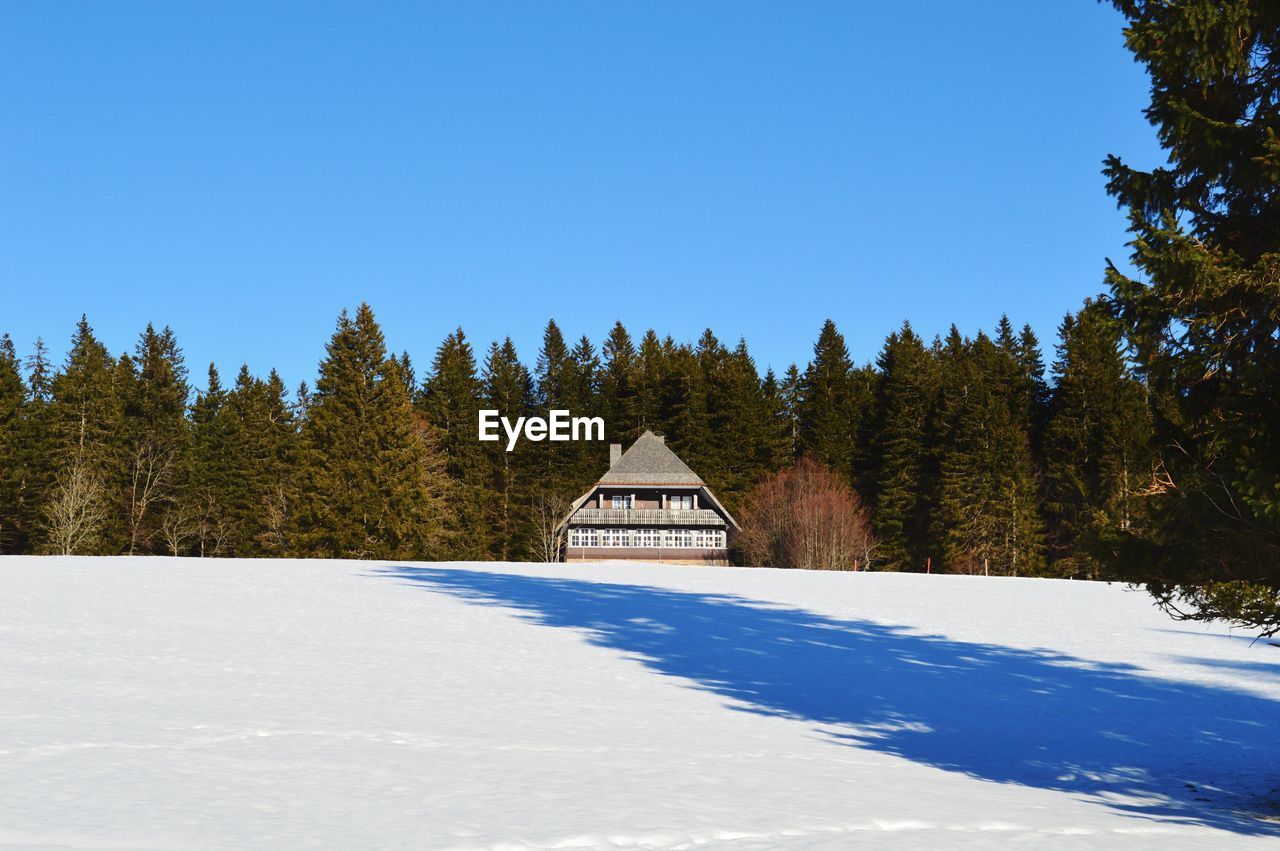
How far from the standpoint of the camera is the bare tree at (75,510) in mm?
66150

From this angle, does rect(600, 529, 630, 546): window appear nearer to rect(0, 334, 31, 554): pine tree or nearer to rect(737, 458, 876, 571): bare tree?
rect(737, 458, 876, 571): bare tree

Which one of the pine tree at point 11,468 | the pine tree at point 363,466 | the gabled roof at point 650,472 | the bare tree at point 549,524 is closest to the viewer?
the pine tree at point 363,466

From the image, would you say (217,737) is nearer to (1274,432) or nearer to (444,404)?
(1274,432)

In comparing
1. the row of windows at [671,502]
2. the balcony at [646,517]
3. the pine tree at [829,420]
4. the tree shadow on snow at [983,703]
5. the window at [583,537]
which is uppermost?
the pine tree at [829,420]

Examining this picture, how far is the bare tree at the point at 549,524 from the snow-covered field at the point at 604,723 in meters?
49.2

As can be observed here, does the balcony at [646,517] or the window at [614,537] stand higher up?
the balcony at [646,517]

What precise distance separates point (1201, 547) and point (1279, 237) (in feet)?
11.3

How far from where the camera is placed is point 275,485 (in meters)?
77.7

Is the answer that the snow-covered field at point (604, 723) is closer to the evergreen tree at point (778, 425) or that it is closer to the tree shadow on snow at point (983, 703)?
the tree shadow on snow at point (983, 703)

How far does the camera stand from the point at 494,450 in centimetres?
8500

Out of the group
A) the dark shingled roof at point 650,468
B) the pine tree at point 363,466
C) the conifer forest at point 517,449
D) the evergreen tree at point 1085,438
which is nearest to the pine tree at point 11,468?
the conifer forest at point 517,449

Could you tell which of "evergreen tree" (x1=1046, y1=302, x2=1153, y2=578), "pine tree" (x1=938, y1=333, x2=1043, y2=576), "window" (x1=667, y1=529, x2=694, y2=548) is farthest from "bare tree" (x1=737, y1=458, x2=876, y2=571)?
"evergreen tree" (x1=1046, y1=302, x2=1153, y2=578)

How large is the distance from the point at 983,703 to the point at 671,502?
195 ft

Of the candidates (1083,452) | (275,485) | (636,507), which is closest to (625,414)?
(636,507)
